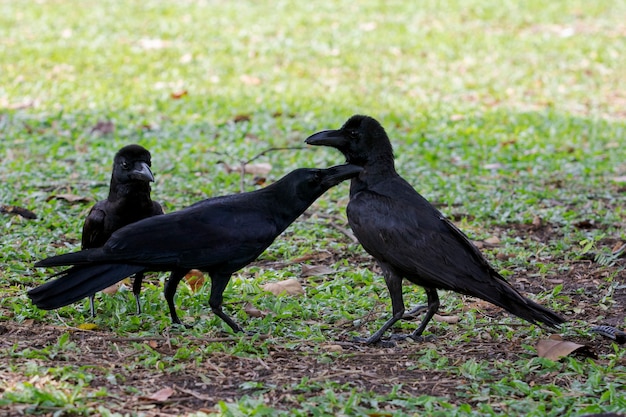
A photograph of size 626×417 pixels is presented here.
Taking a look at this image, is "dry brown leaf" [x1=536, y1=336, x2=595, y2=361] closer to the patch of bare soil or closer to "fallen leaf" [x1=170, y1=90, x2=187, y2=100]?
the patch of bare soil

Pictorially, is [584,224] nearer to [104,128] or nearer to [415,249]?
[415,249]

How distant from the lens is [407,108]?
39.0 ft

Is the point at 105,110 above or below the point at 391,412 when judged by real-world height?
above

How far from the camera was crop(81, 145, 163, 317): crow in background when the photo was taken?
565 cm

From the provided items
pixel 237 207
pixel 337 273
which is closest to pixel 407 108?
pixel 337 273

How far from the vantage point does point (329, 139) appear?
5965mm

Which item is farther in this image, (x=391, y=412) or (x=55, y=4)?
(x=55, y=4)

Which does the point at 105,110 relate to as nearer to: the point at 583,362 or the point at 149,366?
the point at 149,366

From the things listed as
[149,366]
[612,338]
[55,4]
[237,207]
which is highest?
[55,4]

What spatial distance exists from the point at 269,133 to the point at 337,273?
4142 mm

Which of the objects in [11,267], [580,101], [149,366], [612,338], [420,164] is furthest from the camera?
[580,101]

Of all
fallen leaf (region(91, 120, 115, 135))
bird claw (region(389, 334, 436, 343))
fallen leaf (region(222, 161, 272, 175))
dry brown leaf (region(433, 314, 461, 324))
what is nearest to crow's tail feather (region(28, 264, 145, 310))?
bird claw (region(389, 334, 436, 343))

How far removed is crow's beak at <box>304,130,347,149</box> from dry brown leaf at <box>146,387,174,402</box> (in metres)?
2.24

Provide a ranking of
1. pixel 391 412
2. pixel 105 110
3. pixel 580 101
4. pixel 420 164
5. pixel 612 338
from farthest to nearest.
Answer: pixel 580 101 → pixel 105 110 → pixel 420 164 → pixel 612 338 → pixel 391 412
